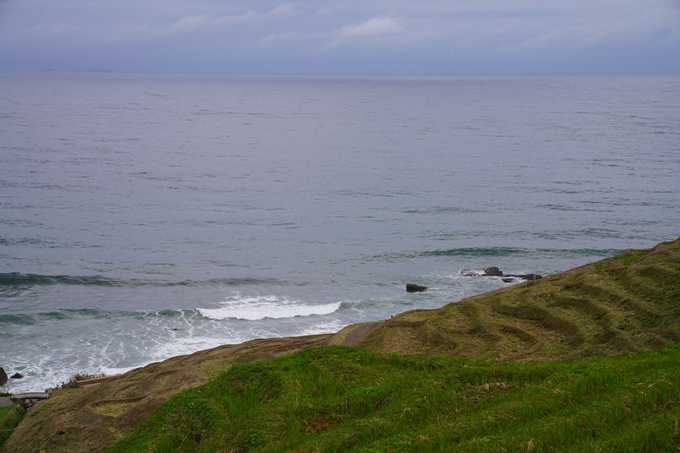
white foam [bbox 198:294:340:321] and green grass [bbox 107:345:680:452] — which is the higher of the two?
green grass [bbox 107:345:680:452]

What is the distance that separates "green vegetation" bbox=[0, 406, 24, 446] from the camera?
16.5 m

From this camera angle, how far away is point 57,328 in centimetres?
3209

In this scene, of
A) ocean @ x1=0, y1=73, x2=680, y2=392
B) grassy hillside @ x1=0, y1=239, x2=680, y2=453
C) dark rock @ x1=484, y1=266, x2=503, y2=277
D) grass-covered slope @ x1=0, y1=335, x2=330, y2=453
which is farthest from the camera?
dark rock @ x1=484, y1=266, x2=503, y2=277

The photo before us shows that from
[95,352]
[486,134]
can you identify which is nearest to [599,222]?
[95,352]

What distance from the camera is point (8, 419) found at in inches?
688

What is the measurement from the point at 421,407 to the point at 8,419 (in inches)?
496

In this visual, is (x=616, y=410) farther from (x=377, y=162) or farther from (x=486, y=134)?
(x=486, y=134)

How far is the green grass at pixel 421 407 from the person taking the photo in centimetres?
944

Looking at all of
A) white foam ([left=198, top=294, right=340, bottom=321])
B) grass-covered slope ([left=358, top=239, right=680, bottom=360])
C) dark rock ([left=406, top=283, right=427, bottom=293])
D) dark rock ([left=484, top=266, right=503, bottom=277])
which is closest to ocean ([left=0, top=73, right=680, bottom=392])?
white foam ([left=198, top=294, right=340, bottom=321])

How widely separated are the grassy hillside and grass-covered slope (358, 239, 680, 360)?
5 centimetres

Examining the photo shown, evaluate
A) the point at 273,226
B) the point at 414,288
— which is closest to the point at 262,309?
the point at 414,288

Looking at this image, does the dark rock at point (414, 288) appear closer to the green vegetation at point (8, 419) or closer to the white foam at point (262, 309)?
the white foam at point (262, 309)

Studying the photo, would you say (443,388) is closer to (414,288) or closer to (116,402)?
(116,402)

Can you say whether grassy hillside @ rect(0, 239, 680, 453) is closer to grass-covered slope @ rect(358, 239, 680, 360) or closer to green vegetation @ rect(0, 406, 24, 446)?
grass-covered slope @ rect(358, 239, 680, 360)
